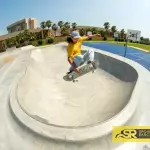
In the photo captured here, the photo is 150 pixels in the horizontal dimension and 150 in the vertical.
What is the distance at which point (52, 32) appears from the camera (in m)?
50.7

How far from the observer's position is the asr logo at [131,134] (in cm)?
588

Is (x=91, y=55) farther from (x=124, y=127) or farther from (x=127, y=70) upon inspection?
(x=127, y=70)

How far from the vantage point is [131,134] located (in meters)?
6.24

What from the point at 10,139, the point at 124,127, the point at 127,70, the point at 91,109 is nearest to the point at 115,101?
the point at 91,109

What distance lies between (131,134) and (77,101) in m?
4.52

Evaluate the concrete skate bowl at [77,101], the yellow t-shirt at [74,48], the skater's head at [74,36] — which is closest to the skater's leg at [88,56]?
the yellow t-shirt at [74,48]

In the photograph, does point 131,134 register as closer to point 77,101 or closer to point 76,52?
point 76,52

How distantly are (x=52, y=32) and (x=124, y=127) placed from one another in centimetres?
4722

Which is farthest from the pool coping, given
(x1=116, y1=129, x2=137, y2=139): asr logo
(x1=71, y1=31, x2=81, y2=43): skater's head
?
(x1=71, y1=31, x2=81, y2=43): skater's head

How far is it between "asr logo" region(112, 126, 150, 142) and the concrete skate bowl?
9.0 inches

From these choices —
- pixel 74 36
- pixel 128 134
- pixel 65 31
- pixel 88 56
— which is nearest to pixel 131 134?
pixel 128 134

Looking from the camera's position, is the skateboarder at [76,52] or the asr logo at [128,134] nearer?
the asr logo at [128,134]

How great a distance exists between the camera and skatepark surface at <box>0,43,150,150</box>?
5.71 meters

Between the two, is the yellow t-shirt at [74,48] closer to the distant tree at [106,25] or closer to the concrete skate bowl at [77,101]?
the concrete skate bowl at [77,101]
